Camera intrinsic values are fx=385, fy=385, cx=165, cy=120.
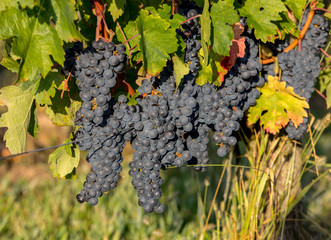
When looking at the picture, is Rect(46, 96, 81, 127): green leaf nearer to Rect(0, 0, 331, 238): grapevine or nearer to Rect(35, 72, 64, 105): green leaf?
Rect(0, 0, 331, 238): grapevine

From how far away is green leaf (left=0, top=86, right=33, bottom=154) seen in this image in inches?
57.6

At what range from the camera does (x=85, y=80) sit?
51.7 inches

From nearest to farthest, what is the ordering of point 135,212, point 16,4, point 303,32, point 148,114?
point 16,4, point 148,114, point 303,32, point 135,212

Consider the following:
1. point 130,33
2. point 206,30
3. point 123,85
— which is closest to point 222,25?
point 206,30

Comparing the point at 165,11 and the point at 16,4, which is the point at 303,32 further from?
the point at 16,4

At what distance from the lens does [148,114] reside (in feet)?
4.58

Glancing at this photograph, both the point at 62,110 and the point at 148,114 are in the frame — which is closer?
the point at 148,114

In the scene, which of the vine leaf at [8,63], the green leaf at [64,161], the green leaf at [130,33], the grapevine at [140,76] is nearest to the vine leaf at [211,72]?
the grapevine at [140,76]

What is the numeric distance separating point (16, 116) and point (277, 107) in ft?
3.63

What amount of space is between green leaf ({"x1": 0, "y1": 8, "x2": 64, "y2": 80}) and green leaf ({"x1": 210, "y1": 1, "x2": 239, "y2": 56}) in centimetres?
55

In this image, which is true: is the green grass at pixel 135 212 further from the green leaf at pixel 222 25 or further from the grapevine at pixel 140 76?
the green leaf at pixel 222 25

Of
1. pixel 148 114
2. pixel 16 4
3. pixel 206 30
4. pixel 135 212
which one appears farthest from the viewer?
pixel 135 212

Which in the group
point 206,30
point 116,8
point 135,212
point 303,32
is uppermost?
point 116,8

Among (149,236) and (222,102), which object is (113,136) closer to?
(222,102)
